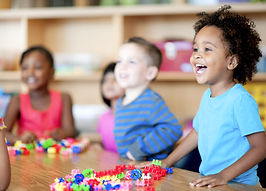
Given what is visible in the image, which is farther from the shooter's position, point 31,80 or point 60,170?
point 31,80

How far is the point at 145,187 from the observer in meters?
0.93

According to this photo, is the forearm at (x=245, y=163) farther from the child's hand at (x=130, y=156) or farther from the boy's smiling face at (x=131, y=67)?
the boy's smiling face at (x=131, y=67)

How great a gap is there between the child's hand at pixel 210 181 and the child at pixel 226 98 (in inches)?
2.8

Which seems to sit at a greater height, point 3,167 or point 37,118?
point 37,118

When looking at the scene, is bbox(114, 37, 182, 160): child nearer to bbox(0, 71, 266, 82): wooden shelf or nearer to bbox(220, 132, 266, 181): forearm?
bbox(220, 132, 266, 181): forearm

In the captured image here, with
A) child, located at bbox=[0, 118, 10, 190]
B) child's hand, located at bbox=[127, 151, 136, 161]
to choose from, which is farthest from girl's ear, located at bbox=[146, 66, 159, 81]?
child, located at bbox=[0, 118, 10, 190]

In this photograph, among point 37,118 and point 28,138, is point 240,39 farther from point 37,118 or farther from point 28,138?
point 37,118

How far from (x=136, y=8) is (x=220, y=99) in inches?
67.4

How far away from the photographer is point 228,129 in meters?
1.08

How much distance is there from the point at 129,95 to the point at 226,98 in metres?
0.63

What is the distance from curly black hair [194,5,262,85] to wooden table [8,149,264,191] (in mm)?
354

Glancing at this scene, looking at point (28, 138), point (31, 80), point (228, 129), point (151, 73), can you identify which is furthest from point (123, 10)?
point (228, 129)

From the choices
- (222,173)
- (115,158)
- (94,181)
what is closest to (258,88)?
(115,158)

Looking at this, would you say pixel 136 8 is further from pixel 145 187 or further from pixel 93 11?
pixel 145 187
